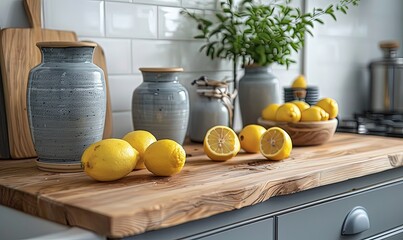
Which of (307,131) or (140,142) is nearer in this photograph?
(140,142)

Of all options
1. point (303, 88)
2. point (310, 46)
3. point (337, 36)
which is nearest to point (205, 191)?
point (303, 88)

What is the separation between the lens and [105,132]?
1.53 m

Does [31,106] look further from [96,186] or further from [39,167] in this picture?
[96,186]

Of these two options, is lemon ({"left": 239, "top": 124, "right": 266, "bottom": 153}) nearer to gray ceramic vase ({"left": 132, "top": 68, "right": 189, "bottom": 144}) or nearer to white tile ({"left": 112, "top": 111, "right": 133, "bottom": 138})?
gray ceramic vase ({"left": 132, "top": 68, "right": 189, "bottom": 144})

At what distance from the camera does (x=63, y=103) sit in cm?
119

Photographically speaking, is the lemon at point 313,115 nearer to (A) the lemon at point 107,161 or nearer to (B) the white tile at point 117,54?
(B) the white tile at point 117,54

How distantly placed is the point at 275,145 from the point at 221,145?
0.44 feet

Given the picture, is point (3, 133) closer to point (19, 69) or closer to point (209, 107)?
point (19, 69)

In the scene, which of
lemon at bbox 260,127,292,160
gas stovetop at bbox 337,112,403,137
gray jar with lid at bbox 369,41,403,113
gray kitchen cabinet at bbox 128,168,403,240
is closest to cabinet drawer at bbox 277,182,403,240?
gray kitchen cabinet at bbox 128,168,403,240

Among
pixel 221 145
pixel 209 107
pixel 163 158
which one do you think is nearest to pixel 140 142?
pixel 163 158

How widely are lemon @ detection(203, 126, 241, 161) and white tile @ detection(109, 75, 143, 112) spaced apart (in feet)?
1.21

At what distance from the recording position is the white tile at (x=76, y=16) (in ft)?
4.76

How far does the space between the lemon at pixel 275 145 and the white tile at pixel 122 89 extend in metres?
0.46

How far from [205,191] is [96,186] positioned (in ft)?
0.71
